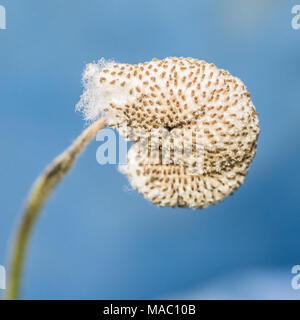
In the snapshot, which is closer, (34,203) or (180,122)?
(34,203)

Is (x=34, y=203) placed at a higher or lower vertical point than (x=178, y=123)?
lower

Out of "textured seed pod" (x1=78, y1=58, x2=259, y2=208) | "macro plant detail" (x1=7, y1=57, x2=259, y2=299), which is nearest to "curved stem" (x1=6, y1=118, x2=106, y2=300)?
"macro plant detail" (x1=7, y1=57, x2=259, y2=299)

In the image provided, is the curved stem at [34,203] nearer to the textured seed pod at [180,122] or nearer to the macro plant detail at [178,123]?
the macro plant detail at [178,123]

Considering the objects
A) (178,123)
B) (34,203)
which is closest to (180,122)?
(178,123)

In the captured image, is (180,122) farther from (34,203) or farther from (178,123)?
(34,203)

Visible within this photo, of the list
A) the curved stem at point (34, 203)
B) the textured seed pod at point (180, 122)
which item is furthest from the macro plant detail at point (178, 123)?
the curved stem at point (34, 203)

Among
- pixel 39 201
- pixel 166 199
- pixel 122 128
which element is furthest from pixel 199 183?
pixel 39 201

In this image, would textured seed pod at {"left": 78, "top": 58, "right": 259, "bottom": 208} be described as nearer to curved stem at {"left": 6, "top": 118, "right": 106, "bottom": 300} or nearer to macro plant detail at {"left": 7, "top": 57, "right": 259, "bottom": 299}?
macro plant detail at {"left": 7, "top": 57, "right": 259, "bottom": 299}
